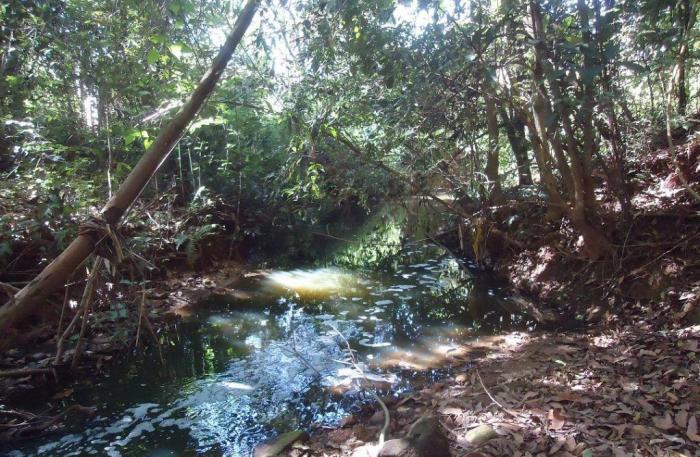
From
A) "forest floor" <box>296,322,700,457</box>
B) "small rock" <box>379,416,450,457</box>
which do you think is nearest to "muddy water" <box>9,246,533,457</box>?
"forest floor" <box>296,322,700,457</box>

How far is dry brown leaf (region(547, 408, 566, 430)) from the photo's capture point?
3.35 meters

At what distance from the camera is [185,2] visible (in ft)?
12.8

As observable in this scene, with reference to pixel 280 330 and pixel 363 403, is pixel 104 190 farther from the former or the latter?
pixel 363 403

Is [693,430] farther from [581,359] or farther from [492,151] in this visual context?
[492,151]

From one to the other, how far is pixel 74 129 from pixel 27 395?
6506mm

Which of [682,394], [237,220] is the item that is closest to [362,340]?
[682,394]

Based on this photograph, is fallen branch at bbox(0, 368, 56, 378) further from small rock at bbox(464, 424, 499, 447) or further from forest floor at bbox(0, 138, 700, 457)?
small rock at bbox(464, 424, 499, 447)

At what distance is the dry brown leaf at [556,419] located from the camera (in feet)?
11.0

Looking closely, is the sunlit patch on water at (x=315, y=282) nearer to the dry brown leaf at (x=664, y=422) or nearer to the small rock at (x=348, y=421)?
the small rock at (x=348, y=421)

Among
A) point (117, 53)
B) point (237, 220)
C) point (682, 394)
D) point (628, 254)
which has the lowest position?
point (682, 394)

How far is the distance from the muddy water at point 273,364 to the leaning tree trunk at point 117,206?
6.24ft

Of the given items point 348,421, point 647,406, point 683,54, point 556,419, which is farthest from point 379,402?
point 683,54

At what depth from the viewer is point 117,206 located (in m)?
2.91

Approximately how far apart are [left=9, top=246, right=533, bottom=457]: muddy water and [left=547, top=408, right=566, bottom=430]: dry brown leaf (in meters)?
1.68
